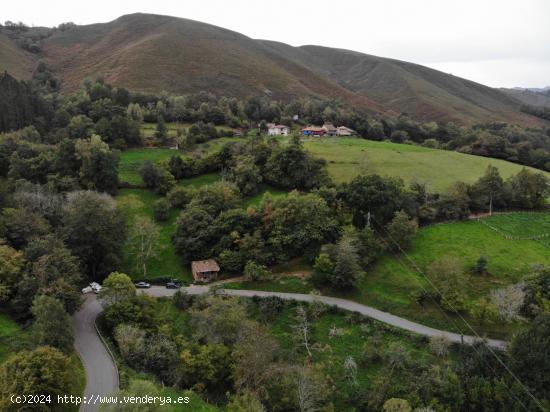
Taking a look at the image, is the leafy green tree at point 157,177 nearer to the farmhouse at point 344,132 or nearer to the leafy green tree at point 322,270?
the leafy green tree at point 322,270

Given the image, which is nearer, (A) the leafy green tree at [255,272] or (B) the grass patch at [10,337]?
(B) the grass patch at [10,337]

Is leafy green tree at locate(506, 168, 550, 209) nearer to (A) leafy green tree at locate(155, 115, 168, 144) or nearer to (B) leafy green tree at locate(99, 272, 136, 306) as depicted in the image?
(B) leafy green tree at locate(99, 272, 136, 306)

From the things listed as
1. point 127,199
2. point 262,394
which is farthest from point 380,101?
point 262,394

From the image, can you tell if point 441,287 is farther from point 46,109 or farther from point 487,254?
point 46,109

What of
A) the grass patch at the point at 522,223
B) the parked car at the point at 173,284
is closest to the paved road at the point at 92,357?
the parked car at the point at 173,284

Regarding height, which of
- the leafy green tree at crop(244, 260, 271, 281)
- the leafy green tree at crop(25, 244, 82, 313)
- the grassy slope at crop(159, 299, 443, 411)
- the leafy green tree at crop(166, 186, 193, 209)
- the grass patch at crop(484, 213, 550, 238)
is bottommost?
the grassy slope at crop(159, 299, 443, 411)

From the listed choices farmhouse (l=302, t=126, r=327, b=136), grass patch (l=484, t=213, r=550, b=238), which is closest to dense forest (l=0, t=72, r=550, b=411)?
grass patch (l=484, t=213, r=550, b=238)
